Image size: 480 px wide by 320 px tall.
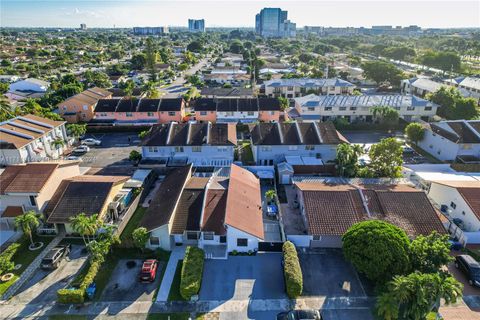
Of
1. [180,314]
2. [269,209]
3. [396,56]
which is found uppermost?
[396,56]

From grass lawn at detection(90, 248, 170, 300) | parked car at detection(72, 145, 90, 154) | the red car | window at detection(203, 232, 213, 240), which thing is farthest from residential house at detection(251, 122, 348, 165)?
parked car at detection(72, 145, 90, 154)

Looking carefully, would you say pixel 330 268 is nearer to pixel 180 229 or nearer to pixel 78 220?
pixel 180 229

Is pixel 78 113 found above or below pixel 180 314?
above

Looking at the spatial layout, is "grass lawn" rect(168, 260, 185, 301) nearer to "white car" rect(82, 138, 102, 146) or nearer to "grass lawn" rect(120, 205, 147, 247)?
"grass lawn" rect(120, 205, 147, 247)

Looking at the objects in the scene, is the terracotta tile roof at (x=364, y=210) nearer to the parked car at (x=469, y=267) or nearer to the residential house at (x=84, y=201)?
the parked car at (x=469, y=267)

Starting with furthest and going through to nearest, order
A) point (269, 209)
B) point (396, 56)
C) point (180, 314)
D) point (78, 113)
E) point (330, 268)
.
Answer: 1. point (396, 56)
2. point (78, 113)
3. point (269, 209)
4. point (330, 268)
5. point (180, 314)

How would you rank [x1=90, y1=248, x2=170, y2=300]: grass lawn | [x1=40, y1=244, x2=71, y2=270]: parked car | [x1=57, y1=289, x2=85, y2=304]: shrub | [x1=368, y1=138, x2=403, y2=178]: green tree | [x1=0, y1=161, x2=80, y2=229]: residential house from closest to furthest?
[x1=57, y1=289, x2=85, y2=304]: shrub < [x1=90, y1=248, x2=170, y2=300]: grass lawn < [x1=40, y1=244, x2=71, y2=270]: parked car < [x1=0, y1=161, x2=80, y2=229]: residential house < [x1=368, y1=138, x2=403, y2=178]: green tree

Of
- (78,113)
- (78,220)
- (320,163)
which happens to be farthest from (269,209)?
(78,113)

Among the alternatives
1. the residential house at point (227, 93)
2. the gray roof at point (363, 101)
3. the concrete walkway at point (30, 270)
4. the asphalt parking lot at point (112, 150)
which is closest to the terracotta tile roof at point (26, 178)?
the concrete walkway at point (30, 270)
